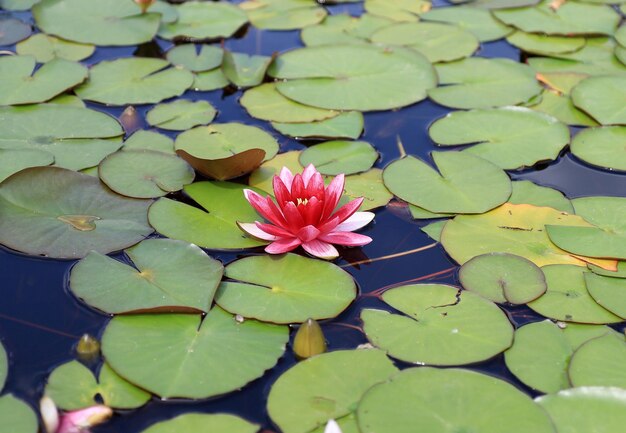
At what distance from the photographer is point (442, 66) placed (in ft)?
15.8

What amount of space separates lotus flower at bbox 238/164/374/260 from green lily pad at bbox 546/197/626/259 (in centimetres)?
92

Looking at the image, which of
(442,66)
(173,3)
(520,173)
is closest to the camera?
(520,173)

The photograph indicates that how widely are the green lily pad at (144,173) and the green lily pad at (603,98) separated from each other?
2.39 m

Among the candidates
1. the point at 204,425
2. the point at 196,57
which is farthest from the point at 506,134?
the point at 204,425

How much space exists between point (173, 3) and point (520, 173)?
324 centimetres

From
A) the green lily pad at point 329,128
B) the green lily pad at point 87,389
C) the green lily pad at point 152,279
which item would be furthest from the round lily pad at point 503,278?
the green lily pad at point 87,389

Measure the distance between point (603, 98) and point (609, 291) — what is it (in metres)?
1.78

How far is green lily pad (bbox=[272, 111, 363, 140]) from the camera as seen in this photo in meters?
4.05

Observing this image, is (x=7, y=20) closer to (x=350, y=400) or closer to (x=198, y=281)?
(x=198, y=281)

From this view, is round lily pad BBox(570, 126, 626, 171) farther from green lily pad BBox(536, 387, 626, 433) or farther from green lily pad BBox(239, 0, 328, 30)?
green lily pad BBox(239, 0, 328, 30)

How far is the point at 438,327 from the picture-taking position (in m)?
2.81

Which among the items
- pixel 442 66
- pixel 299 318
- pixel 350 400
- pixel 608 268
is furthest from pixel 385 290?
pixel 442 66

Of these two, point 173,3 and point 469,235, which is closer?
point 469,235

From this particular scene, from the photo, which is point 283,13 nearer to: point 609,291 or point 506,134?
point 506,134
